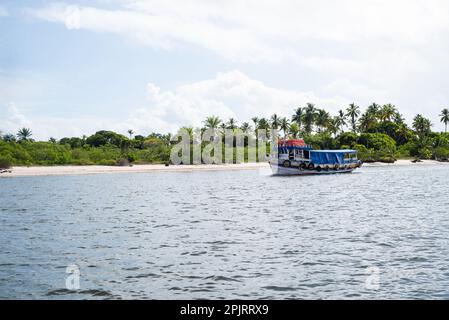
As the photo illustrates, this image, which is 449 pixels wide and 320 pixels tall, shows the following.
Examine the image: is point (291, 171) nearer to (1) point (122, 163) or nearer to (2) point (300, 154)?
(2) point (300, 154)

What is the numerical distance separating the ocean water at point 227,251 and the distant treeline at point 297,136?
52.2 metres

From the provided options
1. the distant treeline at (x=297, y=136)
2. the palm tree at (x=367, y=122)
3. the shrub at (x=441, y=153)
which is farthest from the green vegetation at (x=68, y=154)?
the shrub at (x=441, y=153)

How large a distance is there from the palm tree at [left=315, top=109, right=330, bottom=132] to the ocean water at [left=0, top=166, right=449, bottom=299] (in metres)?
99.0

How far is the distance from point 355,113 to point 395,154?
87.3ft

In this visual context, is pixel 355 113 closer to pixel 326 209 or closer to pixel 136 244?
pixel 326 209

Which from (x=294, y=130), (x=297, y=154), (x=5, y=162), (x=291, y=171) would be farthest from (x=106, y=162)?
(x=294, y=130)

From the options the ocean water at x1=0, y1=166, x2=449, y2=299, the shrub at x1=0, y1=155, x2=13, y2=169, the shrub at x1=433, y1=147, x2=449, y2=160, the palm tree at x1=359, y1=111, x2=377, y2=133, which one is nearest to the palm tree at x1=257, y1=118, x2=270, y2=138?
the palm tree at x1=359, y1=111, x2=377, y2=133

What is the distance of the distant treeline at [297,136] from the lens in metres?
83.1

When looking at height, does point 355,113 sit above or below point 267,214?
above

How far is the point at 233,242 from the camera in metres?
18.9

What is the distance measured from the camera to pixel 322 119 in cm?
13075

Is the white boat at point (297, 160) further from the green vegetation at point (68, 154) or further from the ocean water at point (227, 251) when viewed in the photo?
the ocean water at point (227, 251)

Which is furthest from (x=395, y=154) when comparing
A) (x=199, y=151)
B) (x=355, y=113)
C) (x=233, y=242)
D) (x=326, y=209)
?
(x=233, y=242)

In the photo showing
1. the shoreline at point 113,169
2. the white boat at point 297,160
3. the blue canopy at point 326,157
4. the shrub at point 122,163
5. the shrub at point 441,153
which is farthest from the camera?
the shrub at point 441,153
